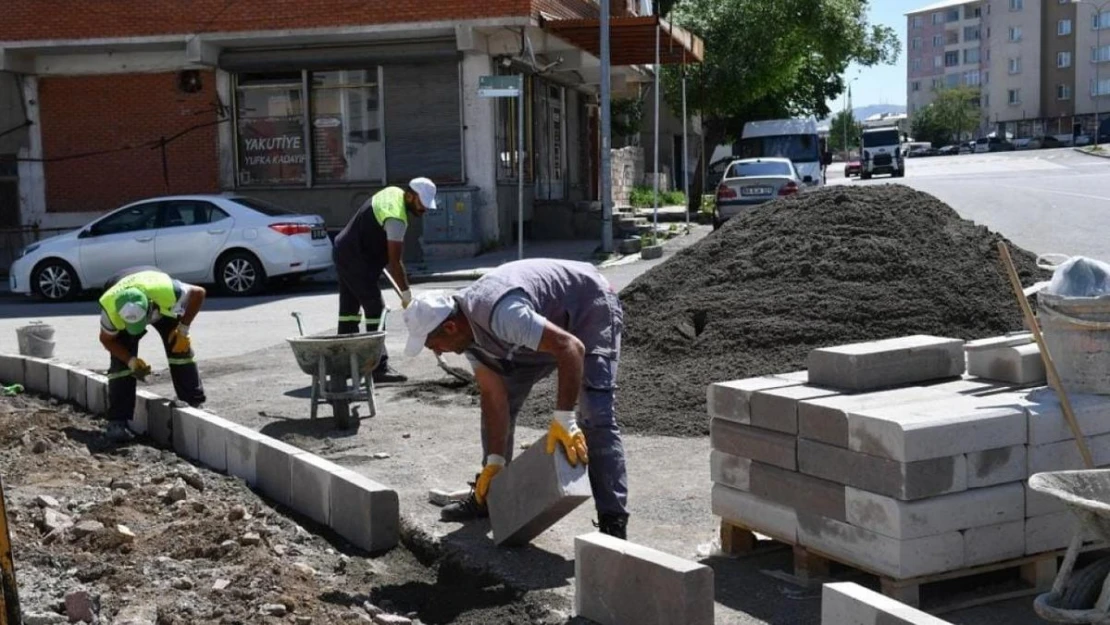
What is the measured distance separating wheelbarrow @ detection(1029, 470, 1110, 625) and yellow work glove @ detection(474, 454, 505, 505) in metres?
2.68

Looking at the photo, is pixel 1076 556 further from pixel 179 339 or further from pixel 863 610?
pixel 179 339

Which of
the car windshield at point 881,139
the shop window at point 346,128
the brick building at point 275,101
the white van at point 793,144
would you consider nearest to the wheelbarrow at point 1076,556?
the brick building at point 275,101

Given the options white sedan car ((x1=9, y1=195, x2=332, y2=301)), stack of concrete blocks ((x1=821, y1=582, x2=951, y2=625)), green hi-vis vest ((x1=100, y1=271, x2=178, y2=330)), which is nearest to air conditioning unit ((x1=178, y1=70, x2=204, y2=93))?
white sedan car ((x1=9, y1=195, x2=332, y2=301))

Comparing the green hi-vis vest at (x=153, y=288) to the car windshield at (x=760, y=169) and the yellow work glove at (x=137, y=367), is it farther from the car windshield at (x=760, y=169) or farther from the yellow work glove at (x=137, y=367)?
the car windshield at (x=760, y=169)

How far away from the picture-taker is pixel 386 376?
1114 cm

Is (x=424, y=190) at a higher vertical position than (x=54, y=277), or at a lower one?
higher

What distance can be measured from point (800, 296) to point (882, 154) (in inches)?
1901

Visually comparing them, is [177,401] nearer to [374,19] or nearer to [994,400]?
[994,400]

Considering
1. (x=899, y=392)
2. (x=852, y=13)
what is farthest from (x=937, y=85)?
(x=899, y=392)

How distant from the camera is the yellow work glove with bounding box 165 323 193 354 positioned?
30.0 ft

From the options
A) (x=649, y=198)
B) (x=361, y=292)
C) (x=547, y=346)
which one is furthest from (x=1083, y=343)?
(x=649, y=198)

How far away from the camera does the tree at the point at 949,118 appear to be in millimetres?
117875

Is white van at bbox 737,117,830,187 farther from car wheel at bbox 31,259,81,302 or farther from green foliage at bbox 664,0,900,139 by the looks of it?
car wheel at bbox 31,259,81,302

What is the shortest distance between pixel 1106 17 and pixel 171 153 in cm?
9415
